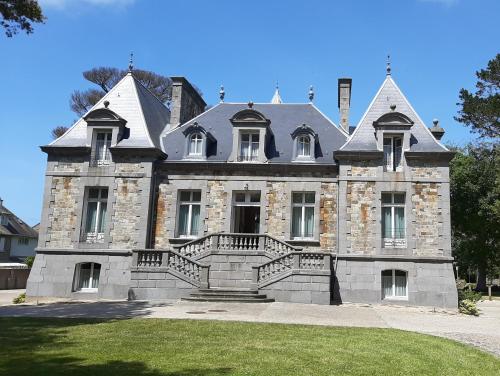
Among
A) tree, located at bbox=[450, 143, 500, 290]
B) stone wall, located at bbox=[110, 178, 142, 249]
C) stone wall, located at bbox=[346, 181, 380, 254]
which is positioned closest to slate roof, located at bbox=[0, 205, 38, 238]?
stone wall, located at bbox=[110, 178, 142, 249]

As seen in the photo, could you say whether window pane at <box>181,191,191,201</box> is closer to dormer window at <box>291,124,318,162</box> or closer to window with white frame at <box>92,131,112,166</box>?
window with white frame at <box>92,131,112,166</box>

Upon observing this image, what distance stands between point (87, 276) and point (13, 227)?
30972 millimetres

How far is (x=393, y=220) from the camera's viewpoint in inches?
763

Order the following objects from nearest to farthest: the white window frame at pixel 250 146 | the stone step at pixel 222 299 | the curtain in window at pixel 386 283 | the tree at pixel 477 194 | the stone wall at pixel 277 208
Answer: the stone step at pixel 222 299 → the curtain in window at pixel 386 283 → the stone wall at pixel 277 208 → the white window frame at pixel 250 146 → the tree at pixel 477 194

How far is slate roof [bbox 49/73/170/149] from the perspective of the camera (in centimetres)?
2114

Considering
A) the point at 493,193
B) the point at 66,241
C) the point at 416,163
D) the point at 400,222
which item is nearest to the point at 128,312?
the point at 66,241

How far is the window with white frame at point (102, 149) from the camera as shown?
822 inches

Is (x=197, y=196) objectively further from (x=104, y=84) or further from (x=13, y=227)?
(x=13, y=227)

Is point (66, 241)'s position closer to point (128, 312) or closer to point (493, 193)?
point (128, 312)

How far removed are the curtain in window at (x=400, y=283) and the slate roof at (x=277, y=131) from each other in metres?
5.40

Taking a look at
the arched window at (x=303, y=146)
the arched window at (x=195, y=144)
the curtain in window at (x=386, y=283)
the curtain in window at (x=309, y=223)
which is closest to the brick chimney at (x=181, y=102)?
the arched window at (x=195, y=144)

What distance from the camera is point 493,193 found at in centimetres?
3017

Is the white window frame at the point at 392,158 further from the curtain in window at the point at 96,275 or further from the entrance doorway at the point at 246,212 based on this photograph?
the curtain in window at the point at 96,275

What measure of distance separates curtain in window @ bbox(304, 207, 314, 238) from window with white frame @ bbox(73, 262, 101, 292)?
8.98 m
